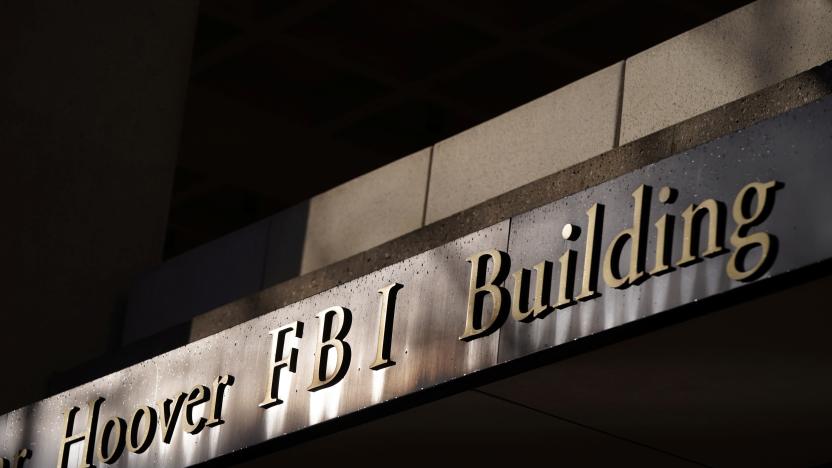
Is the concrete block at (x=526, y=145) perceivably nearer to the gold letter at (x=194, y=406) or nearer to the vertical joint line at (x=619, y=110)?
the vertical joint line at (x=619, y=110)

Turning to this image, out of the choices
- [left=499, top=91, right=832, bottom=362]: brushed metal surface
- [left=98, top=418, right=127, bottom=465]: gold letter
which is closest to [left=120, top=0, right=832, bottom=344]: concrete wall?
[left=499, top=91, right=832, bottom=362]: brushed metal surface

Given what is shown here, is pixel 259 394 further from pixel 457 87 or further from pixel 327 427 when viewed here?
pixel 457 87

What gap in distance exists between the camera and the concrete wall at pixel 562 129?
7562mm

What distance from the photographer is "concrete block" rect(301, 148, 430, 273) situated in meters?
9.59

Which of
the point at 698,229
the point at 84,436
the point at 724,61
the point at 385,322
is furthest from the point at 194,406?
the point at 698,229

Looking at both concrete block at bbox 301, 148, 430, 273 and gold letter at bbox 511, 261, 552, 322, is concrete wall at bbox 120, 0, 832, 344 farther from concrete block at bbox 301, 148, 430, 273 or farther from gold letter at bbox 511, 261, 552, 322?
gold letter at bbox 511, 261, 552, 322

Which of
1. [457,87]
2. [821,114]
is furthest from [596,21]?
[821,114]

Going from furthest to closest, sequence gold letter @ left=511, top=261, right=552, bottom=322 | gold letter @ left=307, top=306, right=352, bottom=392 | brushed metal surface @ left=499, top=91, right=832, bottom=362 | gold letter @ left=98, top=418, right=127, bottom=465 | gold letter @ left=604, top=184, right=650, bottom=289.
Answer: gold letter @ left=98, top=418, right=127, bottom=465
gold letter @ left=307, top=306, right=352, bottom=392
gold letter @ left=511, top=261, right=552, bottom=322
gold letter @ left=604, top=184, right=650, bottom=289
brushed metal surface @ left=499, top=91, right=832, bottom=362

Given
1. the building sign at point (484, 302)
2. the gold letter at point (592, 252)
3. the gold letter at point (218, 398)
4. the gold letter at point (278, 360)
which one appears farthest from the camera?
the gold letter at point (218, 398)

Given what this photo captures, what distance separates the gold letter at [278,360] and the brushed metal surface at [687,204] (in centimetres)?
164

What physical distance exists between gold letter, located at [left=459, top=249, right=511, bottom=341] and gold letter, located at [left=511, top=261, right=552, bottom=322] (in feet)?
0.25

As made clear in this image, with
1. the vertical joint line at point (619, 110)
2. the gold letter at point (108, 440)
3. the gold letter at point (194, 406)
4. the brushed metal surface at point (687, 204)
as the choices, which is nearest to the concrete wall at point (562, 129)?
the vertical joint line at point (619, 110)

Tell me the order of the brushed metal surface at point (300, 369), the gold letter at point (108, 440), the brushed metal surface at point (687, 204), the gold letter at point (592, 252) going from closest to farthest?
the brushed metal surface at point (687, 204) → the gold letter at point (592, 252) → the brushed metal surface at point (300, 369) → the gold letter at point (108, 440)

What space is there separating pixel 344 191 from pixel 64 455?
2.24 metres
